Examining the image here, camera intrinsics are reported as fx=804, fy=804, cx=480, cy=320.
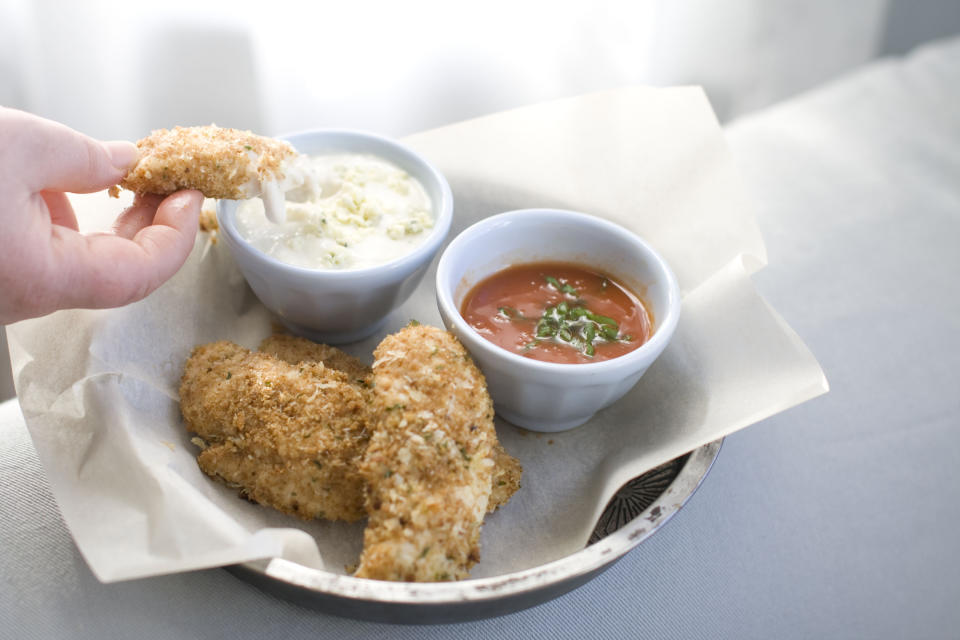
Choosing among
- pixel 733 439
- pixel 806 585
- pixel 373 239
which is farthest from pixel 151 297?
pixel 806 585

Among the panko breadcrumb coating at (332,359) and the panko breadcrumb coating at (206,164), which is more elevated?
the panko breadcrumb coating at (206,164)

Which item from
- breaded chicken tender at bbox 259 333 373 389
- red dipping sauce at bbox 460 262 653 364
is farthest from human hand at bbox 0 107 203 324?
red dipping sauce at bbox 460 262 653 364

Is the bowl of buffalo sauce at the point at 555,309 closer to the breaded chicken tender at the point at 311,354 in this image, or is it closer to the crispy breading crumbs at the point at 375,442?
the crispy breading crumbs at the point at 375,442

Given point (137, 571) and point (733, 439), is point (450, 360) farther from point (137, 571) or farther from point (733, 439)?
point (733, 439)

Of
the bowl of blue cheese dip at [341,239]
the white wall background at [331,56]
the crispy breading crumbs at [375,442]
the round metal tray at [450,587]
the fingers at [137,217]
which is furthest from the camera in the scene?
the white wall background at [331,56]

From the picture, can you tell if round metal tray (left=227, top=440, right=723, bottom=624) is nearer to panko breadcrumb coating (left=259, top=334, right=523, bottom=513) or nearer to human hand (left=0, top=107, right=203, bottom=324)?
panko breadcrumb coating (left=259, top=334, right=523, bottom=513)

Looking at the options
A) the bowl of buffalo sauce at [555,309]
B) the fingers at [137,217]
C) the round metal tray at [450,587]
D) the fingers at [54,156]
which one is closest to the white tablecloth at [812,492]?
the round metal tray at [450,587]
